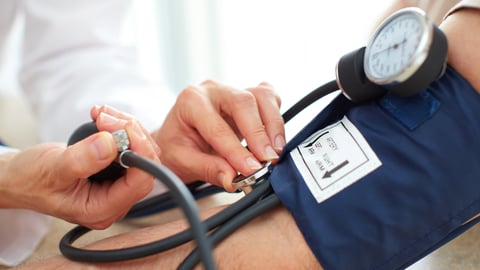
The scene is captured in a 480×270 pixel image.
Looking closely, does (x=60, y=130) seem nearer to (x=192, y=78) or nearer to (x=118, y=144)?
(x=118, y=144)

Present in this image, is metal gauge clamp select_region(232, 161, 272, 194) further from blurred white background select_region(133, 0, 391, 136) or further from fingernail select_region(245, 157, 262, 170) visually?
blurred white background select_region(133, 0, 391, 136)

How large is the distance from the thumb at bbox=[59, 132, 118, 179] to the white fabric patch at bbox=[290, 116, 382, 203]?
0.65 ft

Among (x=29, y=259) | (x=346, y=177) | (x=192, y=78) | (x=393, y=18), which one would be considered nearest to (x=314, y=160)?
(x=346, y=177)

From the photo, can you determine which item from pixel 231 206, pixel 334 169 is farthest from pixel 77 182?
pixel 334 169

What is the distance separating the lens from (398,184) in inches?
17.8

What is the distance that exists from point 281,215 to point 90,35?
25.7 inches

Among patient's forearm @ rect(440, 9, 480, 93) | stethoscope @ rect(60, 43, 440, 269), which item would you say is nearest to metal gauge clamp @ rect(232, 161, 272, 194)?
stethoscope @ rect(60, 43, 440, 269)

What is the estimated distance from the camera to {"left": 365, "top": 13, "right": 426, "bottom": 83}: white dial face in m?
0.43

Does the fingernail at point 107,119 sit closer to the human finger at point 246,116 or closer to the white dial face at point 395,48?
the human finger at point 246,116

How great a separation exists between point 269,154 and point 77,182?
228 millimetres

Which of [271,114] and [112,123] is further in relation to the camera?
[271,114]

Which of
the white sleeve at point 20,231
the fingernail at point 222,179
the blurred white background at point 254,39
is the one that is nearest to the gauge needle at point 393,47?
the fingernail at point 222,179

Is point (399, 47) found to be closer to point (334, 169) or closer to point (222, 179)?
point (334, 169)

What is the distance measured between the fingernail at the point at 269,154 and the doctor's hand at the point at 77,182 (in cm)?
13
